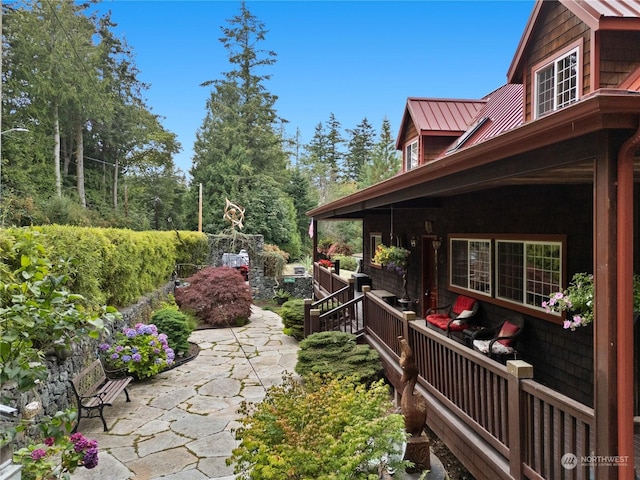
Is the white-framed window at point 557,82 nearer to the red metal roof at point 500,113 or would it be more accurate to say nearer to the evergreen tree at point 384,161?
the red metal roof at point 500,113

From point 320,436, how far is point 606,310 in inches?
74.1

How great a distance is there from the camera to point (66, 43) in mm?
20328

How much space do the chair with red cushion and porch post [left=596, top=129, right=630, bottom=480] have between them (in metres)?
3.74

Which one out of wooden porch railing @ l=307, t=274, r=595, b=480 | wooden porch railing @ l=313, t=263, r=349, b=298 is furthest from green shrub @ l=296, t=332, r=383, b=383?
wooden porch railing @ l=313, t=263, r=349, b=298

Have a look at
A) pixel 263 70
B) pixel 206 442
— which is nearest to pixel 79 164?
pixel 263 70

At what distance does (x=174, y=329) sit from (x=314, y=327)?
2.86 meters

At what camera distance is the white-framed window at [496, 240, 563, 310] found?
4613 mm

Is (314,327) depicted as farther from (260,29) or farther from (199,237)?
(260,29)

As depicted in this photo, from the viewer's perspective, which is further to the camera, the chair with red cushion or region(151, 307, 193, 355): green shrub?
region(151, 307, 193, 355): green shrub

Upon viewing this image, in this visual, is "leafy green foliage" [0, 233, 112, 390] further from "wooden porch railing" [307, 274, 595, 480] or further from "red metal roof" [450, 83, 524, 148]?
"red metal roof" [450, 83, 524, 148]

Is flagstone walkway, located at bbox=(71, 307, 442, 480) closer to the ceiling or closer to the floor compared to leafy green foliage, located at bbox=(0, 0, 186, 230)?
closer to the floor

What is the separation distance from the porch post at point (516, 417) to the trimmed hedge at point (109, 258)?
10.1ft

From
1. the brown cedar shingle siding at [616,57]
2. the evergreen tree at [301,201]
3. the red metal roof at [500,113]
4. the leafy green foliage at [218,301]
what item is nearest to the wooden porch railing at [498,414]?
the brown cedar shingle siding at [616,57]

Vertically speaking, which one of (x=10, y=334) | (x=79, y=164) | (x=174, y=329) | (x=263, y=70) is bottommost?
(x=174, y=329)
